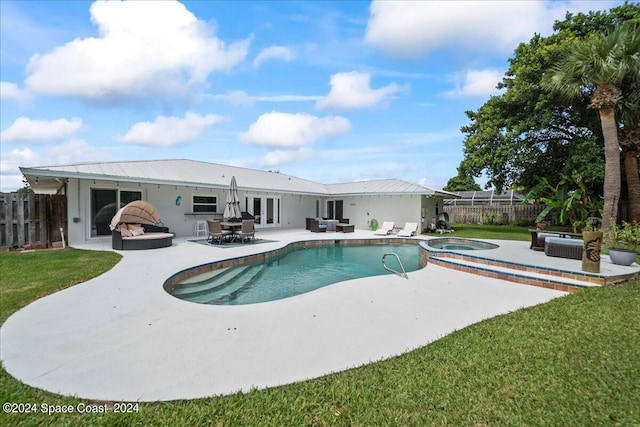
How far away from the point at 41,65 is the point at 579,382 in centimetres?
1511

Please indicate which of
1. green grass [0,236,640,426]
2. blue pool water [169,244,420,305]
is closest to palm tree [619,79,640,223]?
blue pool water [169,244,420,305]

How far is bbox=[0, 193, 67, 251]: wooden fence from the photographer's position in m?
9.52

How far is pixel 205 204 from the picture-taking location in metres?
15.8

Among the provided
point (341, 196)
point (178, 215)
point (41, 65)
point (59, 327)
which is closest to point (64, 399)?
point (59, 327)

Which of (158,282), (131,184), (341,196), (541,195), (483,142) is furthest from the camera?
(341,196)

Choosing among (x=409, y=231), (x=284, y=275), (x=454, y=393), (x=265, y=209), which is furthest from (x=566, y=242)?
(x=265, y=209)

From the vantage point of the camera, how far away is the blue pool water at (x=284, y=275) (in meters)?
6.38

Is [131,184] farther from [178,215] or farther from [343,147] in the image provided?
[343,147]

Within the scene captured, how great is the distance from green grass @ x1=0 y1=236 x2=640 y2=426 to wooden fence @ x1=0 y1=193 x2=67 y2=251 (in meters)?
10.1

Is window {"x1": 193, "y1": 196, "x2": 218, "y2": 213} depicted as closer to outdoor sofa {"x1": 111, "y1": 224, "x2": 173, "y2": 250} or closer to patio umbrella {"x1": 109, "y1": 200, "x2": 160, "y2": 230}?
patio umbrella {"x1": 109, "y1": 200, "x2": 160, "y2": 230}

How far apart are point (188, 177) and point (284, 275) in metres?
9.51

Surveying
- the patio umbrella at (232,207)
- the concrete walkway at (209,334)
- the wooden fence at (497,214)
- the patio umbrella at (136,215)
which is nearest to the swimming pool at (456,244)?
the concrete walkway at (209,334)

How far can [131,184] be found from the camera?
12.8m

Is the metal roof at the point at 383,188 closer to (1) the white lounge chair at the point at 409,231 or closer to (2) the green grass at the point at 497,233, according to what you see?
(1) the white lounge chair at the point at 409,231
